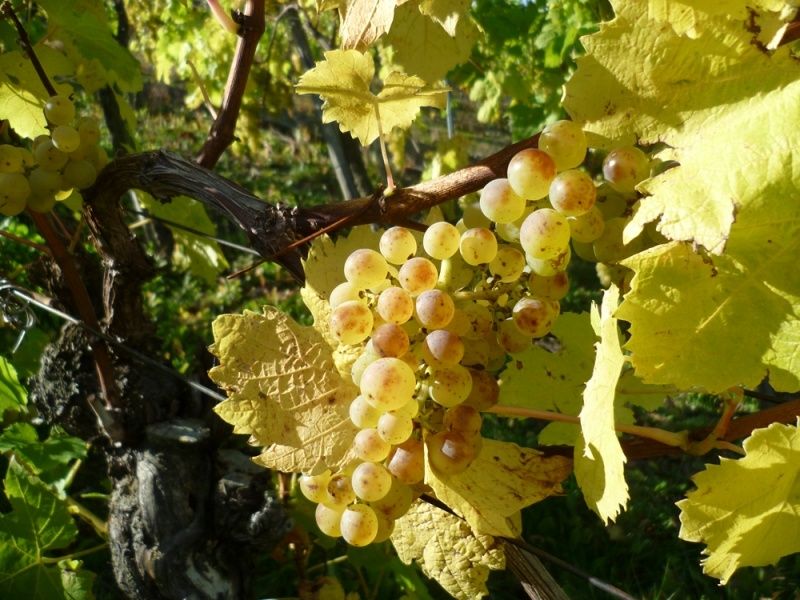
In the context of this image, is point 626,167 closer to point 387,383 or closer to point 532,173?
point 532,173

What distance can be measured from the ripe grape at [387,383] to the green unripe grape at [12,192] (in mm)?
831

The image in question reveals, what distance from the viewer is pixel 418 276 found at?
0.65 m

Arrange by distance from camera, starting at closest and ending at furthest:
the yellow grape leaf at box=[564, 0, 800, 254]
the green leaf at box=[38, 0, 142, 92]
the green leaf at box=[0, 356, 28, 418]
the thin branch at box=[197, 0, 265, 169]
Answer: the yellow grape leaf at box=[564, 0, 800, 254] → the thin branch at box=[197, 0, 265, 169] → the green leaf at box=[38, 0, 142, 92] → the green leaf at box=[0, 356, 28, 418]

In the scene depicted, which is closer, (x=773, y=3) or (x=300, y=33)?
(x=773, y=3)

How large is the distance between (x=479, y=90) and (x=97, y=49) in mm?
2237

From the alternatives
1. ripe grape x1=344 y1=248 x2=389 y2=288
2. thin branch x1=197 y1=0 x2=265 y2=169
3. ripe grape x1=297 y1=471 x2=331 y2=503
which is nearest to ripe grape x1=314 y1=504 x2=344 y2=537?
ripe grape x1=297 y1=471 x2=331 y2=503

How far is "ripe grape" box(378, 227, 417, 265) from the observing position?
0.68m

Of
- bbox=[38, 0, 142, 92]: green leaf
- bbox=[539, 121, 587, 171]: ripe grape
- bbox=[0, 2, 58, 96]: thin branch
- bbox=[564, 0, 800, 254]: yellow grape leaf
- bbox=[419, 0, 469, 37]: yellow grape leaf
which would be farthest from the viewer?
bbox=[38, 0, 142, 92]: green leaf

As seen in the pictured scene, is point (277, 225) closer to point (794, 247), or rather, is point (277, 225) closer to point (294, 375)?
point (294, 375)

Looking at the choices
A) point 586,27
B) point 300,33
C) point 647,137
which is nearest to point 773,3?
point 647,137

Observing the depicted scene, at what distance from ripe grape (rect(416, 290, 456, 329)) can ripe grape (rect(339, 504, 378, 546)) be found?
7.6 inches

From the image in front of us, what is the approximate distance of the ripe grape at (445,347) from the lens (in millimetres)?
615

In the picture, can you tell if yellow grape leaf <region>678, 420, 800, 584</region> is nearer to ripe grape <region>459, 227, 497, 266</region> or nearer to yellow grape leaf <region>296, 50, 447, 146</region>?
ripe grape <region>459, 227, 497, 266</region>

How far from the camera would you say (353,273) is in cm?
67
